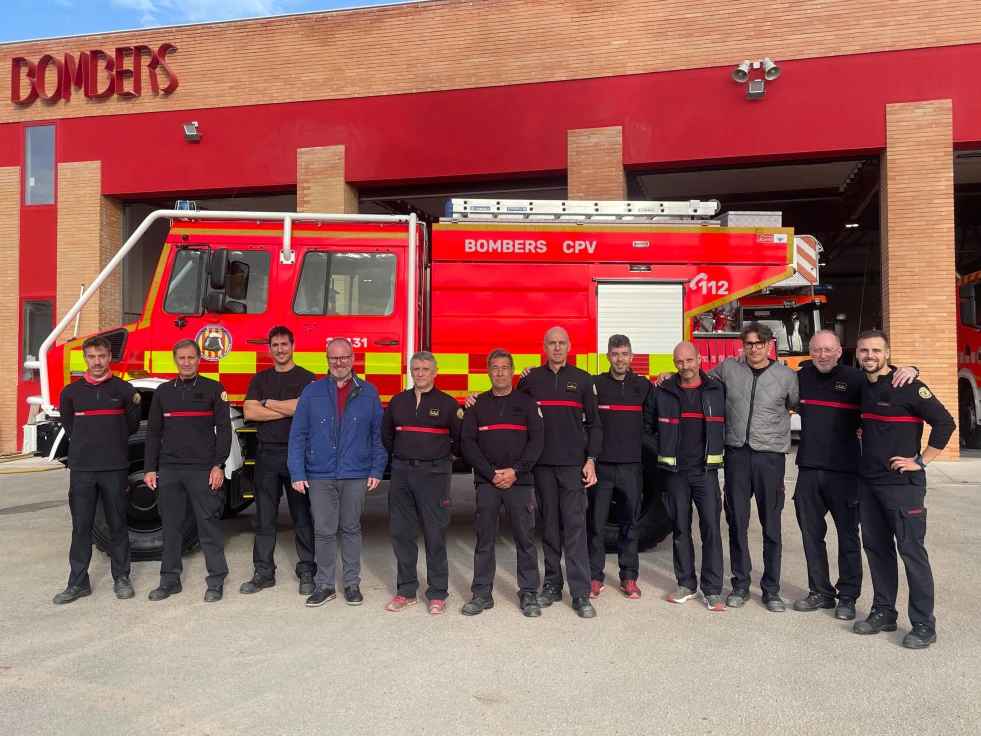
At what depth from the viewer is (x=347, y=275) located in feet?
19.6

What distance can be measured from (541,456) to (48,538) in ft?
16.6

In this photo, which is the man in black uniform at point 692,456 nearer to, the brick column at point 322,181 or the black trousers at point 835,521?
the black trousers at point 835,521

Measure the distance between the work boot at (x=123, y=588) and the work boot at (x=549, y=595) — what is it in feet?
9.28

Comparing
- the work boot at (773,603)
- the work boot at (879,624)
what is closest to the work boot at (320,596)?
the work boot at (773,603)

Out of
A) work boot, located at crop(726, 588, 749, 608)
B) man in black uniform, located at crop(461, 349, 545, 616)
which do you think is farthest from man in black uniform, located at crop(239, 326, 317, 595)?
work boot, located at crop(726, 588, 749, 608)

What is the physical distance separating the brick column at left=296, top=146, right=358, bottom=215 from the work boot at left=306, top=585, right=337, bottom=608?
30.8ft

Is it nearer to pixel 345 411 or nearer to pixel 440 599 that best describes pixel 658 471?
pixel 440 599

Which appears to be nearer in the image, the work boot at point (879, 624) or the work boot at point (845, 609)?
Result: the work boot at point (879, 624)

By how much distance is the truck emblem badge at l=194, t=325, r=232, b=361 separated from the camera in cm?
592

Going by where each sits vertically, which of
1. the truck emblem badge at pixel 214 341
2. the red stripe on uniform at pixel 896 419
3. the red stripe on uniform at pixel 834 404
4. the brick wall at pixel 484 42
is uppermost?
the brick wall at pixel 484 42

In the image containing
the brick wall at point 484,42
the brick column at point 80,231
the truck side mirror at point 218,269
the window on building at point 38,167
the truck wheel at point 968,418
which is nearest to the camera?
the truck side mirror at point 218,269

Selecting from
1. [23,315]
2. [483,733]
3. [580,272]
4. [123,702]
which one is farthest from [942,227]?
[23,315]

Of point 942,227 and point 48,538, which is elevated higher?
point 942,227

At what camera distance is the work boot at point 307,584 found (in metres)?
5.09
